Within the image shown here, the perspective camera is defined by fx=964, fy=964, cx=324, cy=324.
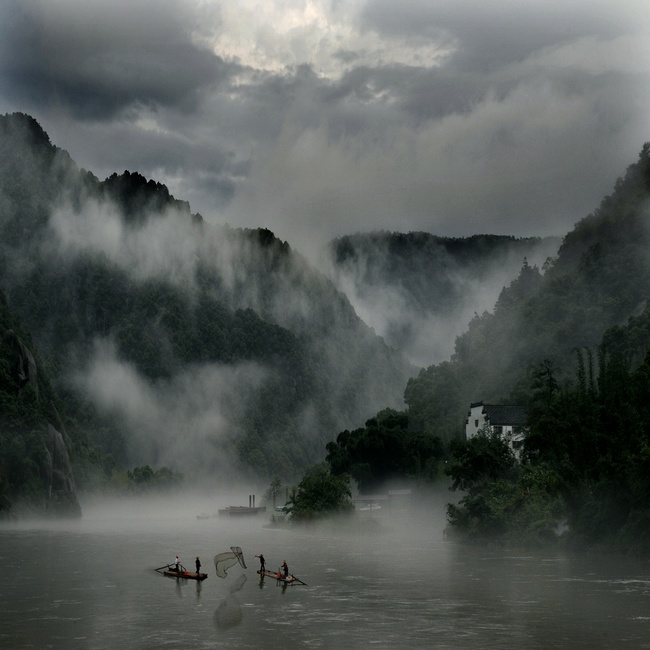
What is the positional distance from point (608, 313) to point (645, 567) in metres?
119

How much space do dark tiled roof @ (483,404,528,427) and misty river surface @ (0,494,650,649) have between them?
39.1 meters

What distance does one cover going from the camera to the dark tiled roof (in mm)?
144000

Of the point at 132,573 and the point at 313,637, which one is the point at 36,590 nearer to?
the point at 132,573

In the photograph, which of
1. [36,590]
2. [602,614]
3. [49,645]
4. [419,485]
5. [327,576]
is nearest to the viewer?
[49,645]

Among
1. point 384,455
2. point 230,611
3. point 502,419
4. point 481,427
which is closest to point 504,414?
point 502,419

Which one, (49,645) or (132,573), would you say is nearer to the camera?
(49,645)

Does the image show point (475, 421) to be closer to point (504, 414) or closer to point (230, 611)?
point (504, 414)

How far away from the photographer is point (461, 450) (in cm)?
11281

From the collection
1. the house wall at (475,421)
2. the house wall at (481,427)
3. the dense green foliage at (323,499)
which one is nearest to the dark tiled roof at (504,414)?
the house wall at (481,427)

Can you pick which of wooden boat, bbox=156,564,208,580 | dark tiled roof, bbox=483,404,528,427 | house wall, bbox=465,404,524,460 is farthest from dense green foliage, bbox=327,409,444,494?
wooden boat, bbox=156,564,208,580

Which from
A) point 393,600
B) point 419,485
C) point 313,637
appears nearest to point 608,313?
point 419,485

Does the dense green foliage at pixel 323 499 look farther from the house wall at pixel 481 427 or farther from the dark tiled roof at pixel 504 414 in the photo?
the dark tiled roof at pixel 504 414

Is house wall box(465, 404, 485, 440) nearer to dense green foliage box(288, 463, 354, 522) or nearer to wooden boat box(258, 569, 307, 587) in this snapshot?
dense green foliage box(288, 463, 354, 522)

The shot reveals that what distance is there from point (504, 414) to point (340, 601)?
275 ft
